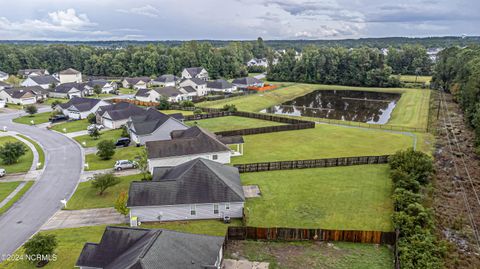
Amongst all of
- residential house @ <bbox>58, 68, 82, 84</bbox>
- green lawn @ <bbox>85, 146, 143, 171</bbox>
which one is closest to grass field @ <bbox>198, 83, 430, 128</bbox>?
green lawn @ <bbox>85, 146, 143, 171</bbox>

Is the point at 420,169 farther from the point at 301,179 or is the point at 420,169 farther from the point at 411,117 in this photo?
the point at 411,117

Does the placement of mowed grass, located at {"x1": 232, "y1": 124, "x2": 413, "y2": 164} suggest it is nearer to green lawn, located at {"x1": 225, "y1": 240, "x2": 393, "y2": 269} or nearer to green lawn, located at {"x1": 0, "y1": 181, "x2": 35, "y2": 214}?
green lawn, located at {"x1": 225, "y1": 240, "x2": 393, "y2": 269}

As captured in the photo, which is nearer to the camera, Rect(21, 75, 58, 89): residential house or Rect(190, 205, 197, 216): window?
Rect(190, 205, 197, 216): window

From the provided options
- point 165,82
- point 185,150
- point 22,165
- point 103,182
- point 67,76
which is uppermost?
point 67,76

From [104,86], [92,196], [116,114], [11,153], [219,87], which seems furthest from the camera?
[219,87]

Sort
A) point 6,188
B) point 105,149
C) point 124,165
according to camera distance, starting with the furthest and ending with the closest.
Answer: point 105,149
point 124,165
point 6,188

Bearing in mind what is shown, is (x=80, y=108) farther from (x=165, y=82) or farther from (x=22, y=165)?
(x=165, y=82)

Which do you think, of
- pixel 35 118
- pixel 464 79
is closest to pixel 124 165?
pixel 35 118
